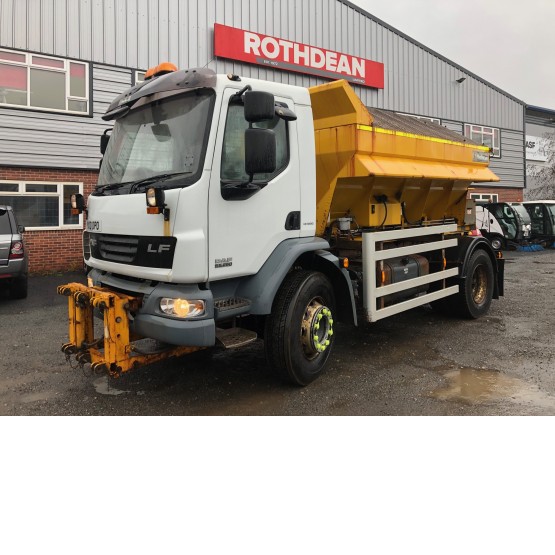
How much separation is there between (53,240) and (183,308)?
9843mm

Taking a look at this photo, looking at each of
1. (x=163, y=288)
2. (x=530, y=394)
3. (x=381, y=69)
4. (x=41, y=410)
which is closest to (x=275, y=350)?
(x=163, y=288)

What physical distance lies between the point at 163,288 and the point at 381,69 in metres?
16.5

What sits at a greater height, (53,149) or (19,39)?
(19,39)

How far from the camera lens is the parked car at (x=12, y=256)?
893cm

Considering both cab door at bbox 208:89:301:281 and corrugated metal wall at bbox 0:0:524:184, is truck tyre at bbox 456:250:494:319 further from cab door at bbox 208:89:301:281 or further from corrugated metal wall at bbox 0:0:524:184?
corrugated metal wall at bbox 0:0:524:184

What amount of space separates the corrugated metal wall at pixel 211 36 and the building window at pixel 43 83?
254 millimetres

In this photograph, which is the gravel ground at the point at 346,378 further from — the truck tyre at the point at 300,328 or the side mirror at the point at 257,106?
the side mirror at the point at 257,106

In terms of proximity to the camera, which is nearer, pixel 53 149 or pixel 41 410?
pixel 41 410

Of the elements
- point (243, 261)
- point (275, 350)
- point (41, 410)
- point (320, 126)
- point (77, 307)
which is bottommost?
point (41, 410)

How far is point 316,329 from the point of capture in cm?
484

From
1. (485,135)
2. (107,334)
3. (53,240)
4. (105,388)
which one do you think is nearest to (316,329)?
(107,334)

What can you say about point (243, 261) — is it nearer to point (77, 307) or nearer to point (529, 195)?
point (77, 307)

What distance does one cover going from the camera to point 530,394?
4672 mm

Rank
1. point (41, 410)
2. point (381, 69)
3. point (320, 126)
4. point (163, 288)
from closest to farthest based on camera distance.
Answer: point (163, 288) → point (41, 410) → point (320, 126) → point (381, 69)
